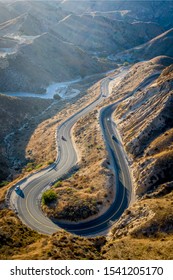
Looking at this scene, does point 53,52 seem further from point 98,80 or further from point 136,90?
point 136,90

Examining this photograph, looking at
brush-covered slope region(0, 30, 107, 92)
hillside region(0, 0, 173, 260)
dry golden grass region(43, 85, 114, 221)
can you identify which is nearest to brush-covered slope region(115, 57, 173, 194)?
hillside region(0, 0, 173, 260)

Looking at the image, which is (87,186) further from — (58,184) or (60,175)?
(60,175)

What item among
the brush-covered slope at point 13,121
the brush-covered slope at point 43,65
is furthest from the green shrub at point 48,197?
the brush-covered slope at point 43,65

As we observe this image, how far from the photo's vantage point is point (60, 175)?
6938 cm

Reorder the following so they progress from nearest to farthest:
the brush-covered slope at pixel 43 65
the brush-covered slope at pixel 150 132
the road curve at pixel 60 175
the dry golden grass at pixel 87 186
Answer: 1. the road curve at pixel 60 175
2. the dry golden grass at pixel 87 186
3. the brush-covered slope at pixel 150 132
4. the brush-covered slope at pixel 43 65

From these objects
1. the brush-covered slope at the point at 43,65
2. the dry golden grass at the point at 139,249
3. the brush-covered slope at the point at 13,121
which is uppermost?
the brush-covered slope at the point at 43,65

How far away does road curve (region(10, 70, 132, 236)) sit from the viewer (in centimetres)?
5366

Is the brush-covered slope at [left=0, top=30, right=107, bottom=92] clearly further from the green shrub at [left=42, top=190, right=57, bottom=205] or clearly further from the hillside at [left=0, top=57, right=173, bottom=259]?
the green shrub at [left=42, top=190, right=57, bottom=205]

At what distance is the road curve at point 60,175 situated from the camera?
5366 cm

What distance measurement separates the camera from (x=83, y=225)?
5388cm

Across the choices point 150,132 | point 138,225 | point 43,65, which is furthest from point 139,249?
point 43,65

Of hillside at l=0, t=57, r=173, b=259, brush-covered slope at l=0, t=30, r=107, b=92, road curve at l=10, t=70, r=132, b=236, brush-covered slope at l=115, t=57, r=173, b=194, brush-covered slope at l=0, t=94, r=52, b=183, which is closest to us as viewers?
hillside at l=0, t=57, r=173, b=259

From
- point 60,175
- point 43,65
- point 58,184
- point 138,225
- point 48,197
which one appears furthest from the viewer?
point 43,65

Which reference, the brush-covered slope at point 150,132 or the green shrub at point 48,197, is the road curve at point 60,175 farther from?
the brush-covered slope at point 150,132
